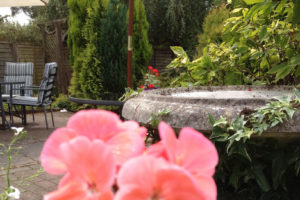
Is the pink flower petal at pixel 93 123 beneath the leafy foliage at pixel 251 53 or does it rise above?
beneath

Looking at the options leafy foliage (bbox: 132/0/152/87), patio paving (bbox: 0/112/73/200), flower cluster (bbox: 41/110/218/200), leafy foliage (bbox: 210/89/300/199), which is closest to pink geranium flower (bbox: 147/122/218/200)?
flower cluster (bbox: 41/110/218/200)

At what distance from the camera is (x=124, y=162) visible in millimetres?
297

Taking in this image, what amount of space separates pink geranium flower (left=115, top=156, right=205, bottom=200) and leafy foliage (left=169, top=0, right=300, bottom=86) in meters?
1.45

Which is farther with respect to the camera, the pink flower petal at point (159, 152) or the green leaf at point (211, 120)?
the green leaf at point (211, 120)

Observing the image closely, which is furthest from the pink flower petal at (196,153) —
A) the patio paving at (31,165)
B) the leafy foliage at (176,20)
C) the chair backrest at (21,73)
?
the leafy foliage at (176,20)

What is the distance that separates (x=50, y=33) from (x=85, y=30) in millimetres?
2543

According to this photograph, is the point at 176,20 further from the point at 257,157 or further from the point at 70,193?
the point at 70,193

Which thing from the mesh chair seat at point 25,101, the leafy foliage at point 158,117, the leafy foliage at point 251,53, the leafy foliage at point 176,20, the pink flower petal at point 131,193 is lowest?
the mesh chair seat at point 25,101

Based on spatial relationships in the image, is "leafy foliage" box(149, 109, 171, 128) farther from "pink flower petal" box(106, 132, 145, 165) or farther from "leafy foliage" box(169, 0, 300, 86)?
"pink flower petal" box(106, 132, 145, 165)

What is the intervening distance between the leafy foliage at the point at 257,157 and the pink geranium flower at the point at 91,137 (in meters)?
1.01

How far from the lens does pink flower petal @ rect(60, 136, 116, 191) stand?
28 centimetres

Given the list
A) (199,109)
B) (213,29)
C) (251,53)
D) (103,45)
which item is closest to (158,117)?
(199,109)

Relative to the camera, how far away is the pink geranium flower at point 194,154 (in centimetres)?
29

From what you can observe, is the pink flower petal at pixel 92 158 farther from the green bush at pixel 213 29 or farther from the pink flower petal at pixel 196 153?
the green bush at pixel 213 29
